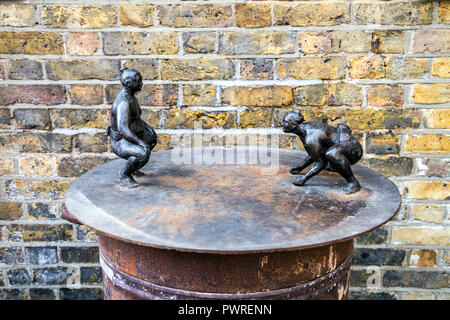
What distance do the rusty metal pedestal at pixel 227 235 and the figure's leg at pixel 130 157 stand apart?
2.1 inches

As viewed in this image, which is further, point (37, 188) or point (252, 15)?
point (37, 188)

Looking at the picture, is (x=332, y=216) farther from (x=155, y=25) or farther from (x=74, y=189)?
(x=155, y=25)

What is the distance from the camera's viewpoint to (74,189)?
175cm

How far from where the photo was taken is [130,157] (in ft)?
5.72

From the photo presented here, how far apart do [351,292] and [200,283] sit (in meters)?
1.82

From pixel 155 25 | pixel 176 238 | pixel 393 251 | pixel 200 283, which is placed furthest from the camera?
pixel 393 251

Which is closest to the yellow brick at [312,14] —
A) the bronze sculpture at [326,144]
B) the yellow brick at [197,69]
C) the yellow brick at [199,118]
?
the yellow brick at [197,69]

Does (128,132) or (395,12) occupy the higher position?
(395,12)

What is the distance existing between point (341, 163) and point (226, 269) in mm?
639

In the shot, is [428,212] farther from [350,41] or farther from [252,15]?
[252,15]

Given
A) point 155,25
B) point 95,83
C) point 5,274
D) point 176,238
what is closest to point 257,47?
point 155,25

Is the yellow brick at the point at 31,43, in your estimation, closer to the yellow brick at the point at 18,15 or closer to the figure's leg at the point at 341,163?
the yellow brick at the point at 18,15

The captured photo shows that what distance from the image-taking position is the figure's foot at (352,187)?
1720 millimetres

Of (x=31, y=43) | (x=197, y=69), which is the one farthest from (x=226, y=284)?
(x=31, y=43)
